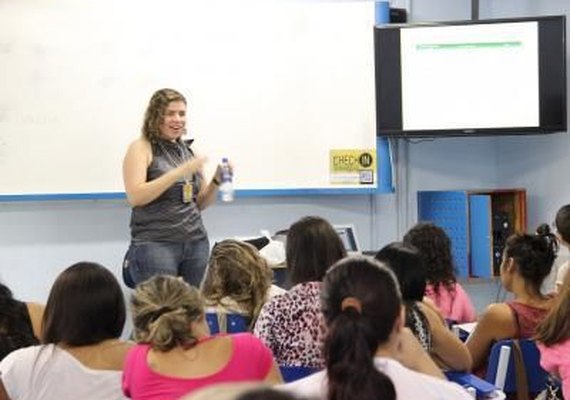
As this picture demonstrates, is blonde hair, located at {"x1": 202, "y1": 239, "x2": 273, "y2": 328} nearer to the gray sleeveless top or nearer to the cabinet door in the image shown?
the gray sleeveless top

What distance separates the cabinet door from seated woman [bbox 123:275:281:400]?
3025 millimetres

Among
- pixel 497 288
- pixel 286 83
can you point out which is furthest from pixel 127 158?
pixel 497 288

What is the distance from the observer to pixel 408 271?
2.31m

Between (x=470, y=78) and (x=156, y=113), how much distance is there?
76.2 inches

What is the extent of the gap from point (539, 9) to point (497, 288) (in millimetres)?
1784

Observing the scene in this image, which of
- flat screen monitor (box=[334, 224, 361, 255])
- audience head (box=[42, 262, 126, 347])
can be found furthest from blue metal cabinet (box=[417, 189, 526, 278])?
audience head (box=[42, 262, 126, 347])

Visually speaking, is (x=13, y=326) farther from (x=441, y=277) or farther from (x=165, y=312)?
(x=441, y=277)

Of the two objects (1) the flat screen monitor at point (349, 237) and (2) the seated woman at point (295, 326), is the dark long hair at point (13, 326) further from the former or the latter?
(1) the flat screen monitor at point (349, 237)

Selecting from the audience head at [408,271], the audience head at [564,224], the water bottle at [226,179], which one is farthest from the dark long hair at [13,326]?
the audience head at [564,224]

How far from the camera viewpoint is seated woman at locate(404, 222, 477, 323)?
311 centimetres

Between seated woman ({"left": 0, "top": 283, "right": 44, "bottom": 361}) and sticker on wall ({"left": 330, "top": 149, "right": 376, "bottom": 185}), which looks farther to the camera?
sticker on wall ({"left": 330, "top": 149, "right": 376, "bottom": 185})

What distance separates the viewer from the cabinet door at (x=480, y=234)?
15.2 feet

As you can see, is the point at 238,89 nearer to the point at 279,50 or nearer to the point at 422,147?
the point at 279,50

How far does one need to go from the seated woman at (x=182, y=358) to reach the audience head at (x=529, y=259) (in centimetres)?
113
